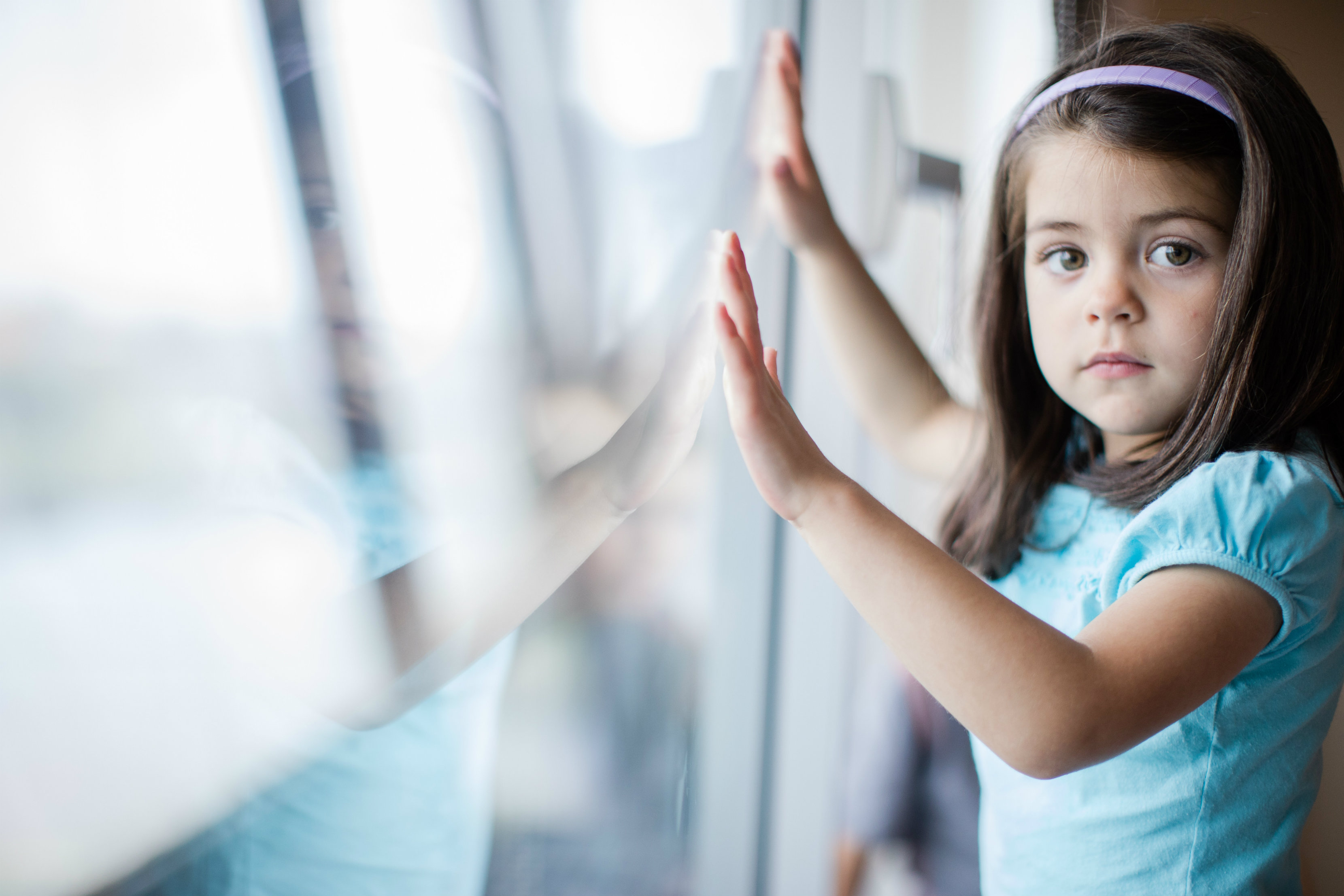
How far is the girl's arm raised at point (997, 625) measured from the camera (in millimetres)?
422

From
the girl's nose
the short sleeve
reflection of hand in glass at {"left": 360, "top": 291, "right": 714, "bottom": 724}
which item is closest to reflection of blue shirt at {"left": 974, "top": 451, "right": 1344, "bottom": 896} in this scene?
the short sleeve

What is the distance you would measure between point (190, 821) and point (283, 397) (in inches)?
7.6

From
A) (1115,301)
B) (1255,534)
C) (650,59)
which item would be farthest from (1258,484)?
(650,59)

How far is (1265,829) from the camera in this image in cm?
57

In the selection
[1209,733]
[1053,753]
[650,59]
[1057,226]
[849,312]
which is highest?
[650,59]

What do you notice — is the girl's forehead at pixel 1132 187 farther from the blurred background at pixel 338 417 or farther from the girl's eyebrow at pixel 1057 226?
the blurred background at pixel 338 417

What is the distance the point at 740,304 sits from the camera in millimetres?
492

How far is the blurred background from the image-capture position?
296mm

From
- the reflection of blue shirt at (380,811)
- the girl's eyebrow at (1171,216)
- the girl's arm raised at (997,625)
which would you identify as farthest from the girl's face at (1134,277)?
the reflection of blue shirt at (380,811)

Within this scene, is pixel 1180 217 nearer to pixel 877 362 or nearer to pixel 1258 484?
pixel 1258 484

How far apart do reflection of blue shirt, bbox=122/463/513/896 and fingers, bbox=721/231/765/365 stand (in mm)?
228

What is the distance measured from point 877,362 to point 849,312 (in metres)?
0.06

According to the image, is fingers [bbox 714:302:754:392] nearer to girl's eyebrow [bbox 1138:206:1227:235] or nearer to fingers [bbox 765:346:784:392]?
fingers [bbox 765:346:784:392]

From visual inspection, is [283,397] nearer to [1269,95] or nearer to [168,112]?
[168,112]
